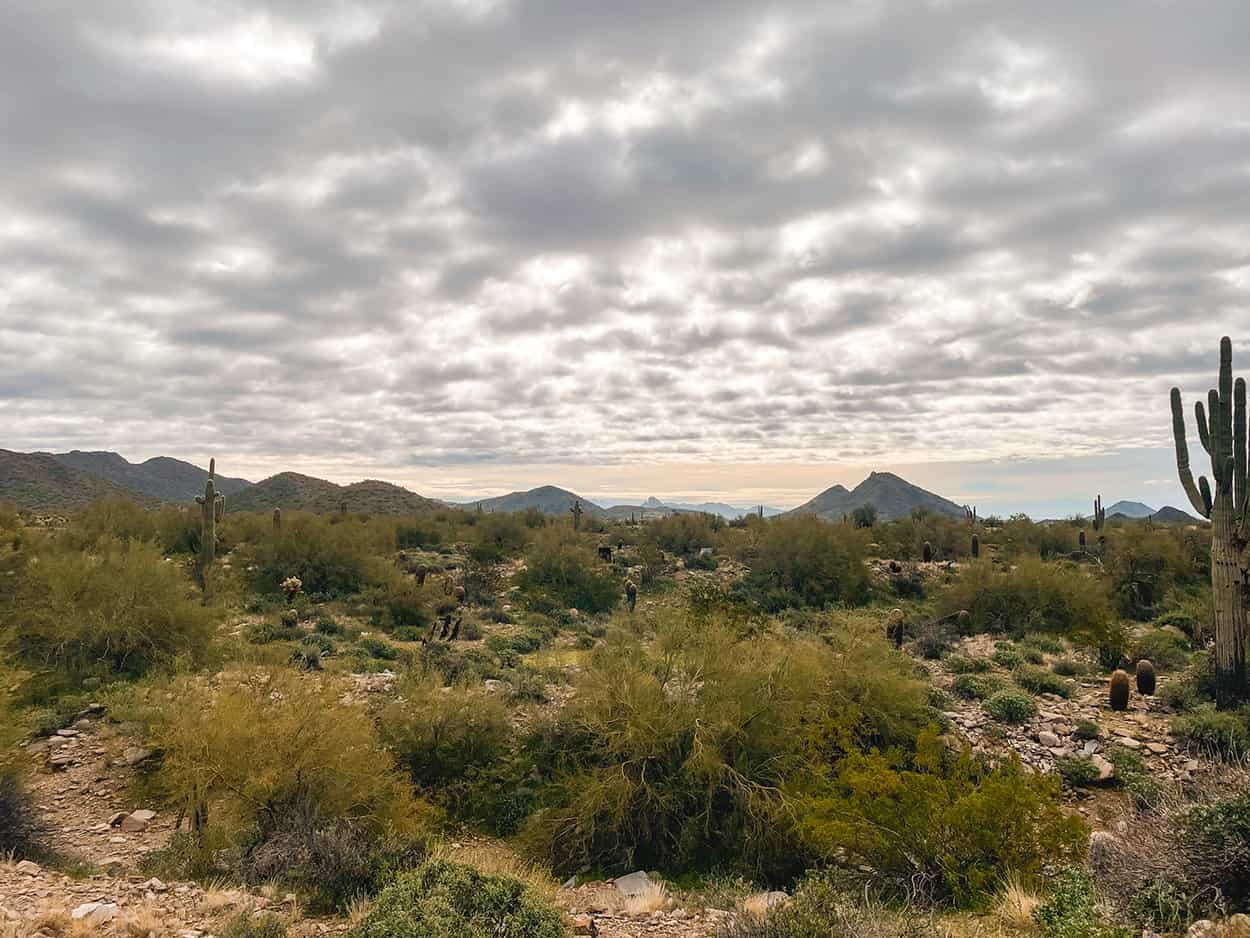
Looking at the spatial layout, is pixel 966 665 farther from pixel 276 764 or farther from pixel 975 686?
pixel 276 764

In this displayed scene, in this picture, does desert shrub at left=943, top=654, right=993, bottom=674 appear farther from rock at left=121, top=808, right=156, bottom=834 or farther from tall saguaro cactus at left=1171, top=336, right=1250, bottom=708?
rock at left=121, top=808, right=156, bottom=834

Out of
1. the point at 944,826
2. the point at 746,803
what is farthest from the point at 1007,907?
the point at 746,803

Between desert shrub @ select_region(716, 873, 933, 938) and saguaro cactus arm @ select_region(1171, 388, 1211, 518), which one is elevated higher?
saguaro cactus arm @ select_region(1171, 388, 1211, 518)

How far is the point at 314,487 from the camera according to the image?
9081 centimetres

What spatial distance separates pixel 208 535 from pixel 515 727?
733 inches

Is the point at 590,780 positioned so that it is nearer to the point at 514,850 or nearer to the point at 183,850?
the point at 514,850

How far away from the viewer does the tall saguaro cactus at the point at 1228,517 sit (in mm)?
15656

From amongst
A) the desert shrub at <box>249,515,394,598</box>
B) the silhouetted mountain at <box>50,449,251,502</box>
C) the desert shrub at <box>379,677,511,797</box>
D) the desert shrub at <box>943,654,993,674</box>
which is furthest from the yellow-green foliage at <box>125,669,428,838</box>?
the silhouetted mountain at <box>50,449,251,502</box>

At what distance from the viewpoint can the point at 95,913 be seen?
6859 mm

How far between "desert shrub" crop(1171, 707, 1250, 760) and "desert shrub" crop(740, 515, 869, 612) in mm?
14381

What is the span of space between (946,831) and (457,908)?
6.08 m

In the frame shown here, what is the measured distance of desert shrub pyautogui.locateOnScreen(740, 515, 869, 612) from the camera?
29.9m

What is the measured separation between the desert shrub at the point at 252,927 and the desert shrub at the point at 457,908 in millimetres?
814

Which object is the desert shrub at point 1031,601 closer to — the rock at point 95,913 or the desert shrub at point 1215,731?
the desert shrub at point 1215,731
